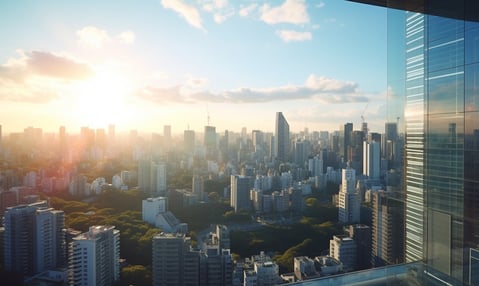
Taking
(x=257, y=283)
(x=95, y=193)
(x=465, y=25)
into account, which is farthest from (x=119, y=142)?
(x=465, y=25)

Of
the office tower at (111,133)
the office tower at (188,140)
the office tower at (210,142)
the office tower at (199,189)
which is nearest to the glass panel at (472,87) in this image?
the office tower at (199,189)

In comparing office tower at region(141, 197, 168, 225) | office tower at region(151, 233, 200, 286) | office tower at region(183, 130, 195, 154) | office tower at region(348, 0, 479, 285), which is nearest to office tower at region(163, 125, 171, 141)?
office tower at region(183, 130, 195, 154)

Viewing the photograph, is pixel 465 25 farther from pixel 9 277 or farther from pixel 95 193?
pixel 95 193

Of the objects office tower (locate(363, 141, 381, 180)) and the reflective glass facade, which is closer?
the reflective glass facade

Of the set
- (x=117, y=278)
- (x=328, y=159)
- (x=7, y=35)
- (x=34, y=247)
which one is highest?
(x=7, y=35)

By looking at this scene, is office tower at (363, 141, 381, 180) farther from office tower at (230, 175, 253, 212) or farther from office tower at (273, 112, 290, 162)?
office tower at (273, 112, 290, 162)

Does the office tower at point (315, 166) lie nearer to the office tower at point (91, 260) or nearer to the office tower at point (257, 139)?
the office tower at point (257, 139)
